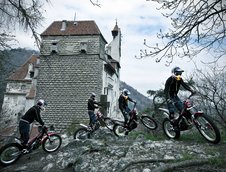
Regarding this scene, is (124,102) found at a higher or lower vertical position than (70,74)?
lower

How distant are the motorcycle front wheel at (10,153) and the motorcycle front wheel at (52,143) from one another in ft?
3.38

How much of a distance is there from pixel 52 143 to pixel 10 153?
165 centimetres

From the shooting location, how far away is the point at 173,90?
25.6 feet

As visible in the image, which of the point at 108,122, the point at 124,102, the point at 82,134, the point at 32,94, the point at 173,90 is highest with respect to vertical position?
the point at 32,94

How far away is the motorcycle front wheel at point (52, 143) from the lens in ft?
31.3

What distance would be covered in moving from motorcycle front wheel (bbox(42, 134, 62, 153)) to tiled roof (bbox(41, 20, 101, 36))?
20.7 m

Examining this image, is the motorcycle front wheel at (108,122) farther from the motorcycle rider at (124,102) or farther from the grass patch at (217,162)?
the grass patch at (217,162)

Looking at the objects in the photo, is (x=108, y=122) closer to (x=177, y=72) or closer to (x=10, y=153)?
(x=10, y=153)

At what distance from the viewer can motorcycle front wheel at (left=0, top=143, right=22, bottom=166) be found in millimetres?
8414

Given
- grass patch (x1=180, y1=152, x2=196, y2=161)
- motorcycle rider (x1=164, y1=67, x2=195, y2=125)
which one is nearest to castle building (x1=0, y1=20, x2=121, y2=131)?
motorcycle rider (x1=164, y1=67, x2=195, y2=125)

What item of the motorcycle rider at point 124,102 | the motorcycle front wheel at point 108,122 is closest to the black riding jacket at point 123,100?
the motorcycle rider at point 124,102

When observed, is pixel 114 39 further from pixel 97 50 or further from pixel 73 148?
pixel 73 148

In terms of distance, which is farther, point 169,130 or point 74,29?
point 74,29

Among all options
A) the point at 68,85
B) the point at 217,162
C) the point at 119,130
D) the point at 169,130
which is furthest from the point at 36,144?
the point at 68,85
